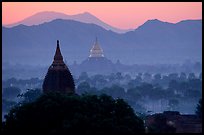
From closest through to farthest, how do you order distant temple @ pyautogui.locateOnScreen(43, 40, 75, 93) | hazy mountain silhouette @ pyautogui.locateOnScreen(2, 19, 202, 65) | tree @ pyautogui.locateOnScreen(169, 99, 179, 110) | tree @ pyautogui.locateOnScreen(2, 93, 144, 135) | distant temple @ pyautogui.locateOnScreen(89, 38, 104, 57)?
tree @ pyautogui.locateOnScreen(2, 93, 144, 135)
distant temple @ pyautogui.locateOnScreen(43, 40, 75, 93)
tree @ pyautogui.locateOnScreen(169, 99, 179, 110)
distant temple @ pyautogui.locateOnScreen(89, 38, 104, 57)
hazy mountain silhouette @ pyautogui.locateOnScreen(2, 19, 202, 65)

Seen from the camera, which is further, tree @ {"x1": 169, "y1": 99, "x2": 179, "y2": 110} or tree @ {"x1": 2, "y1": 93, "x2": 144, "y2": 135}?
tree @ {"x1": 169, "y1": 99, "x2": 179, "y2": 110}

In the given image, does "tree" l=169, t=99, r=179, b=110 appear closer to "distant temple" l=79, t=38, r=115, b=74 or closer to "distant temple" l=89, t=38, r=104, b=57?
"distant temple" l=89, t=38, r=104, b=57

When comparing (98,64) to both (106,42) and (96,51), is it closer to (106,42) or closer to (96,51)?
(96,51)

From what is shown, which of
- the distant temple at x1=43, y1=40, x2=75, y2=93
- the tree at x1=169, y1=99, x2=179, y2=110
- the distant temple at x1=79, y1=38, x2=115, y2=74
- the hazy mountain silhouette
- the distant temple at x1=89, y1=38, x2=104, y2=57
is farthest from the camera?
the hazy mountain silhouette

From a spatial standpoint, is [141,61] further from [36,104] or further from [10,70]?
[36,104]

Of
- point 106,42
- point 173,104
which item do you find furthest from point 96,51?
point 106,42

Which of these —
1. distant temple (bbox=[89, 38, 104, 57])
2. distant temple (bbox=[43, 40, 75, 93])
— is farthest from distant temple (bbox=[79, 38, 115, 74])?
distant temple (bbox=[43, 40, 75, 93])
